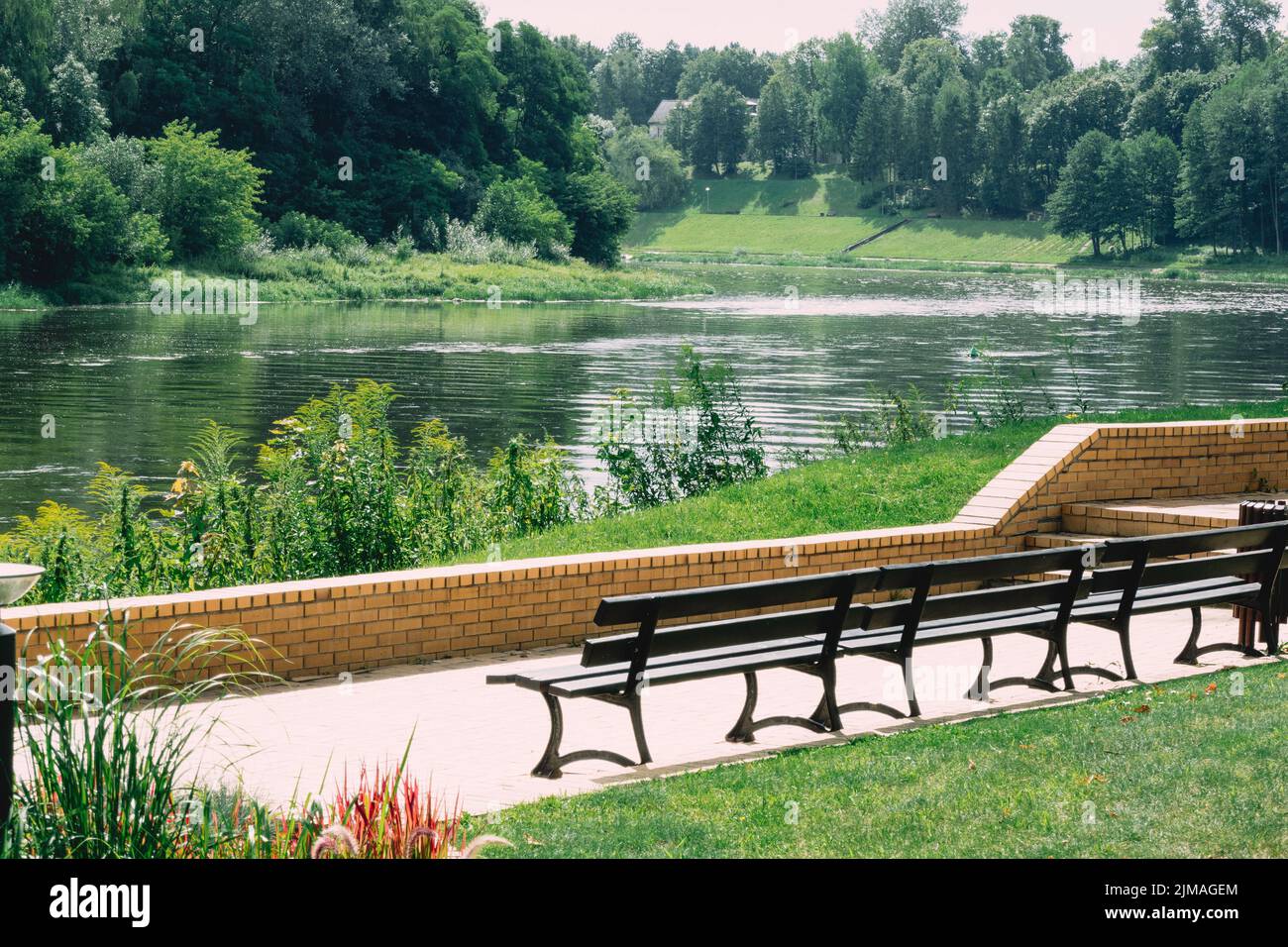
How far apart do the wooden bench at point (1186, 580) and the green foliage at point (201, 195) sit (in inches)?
2373

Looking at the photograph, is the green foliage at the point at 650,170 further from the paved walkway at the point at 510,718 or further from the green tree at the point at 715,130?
the paved walkway at the point at 510,718

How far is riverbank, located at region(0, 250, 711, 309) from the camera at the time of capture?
2247 inches

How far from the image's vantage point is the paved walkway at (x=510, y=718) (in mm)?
6219

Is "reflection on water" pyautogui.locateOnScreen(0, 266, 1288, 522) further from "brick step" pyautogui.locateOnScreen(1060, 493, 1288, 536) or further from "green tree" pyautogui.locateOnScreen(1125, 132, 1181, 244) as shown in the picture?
"green tree" pyautogui.locateOnScreen(1125, 132, 1181, 244)

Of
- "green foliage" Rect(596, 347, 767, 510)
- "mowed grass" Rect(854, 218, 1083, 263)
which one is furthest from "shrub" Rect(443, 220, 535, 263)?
"green foliage" Rect(596, 347, 767, 510)

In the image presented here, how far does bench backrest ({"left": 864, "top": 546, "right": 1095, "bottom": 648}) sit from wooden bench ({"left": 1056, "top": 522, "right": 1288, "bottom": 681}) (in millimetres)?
226

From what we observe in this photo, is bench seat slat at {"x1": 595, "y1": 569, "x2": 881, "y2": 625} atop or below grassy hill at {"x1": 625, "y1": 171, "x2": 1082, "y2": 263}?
below

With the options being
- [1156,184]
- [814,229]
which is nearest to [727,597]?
[1156,184]

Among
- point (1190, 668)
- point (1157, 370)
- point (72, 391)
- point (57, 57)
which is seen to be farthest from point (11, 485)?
point (57, 57)

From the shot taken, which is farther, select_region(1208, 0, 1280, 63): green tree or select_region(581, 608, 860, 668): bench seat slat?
select_region(1208, 0, 1280, 63): green tree

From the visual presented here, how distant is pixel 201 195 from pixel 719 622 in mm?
62263

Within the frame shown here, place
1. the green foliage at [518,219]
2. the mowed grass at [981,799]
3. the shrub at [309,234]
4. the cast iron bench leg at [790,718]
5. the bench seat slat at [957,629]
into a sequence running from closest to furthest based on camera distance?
the mowed grass at [981,799], the cast iron bench leg at [790,718], the bench seat slat at [957,629], the shrub at [309,234], the green foliage at [518,219]

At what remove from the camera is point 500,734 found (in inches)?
273

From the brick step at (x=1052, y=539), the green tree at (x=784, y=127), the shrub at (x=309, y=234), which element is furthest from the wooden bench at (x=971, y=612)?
the green tree at (x=784, y=127)
